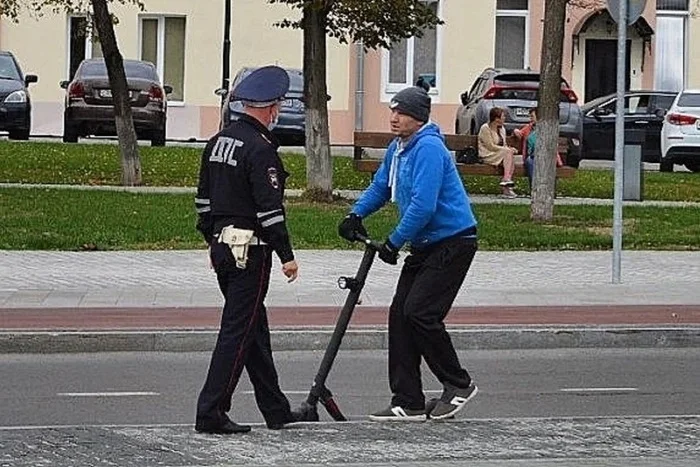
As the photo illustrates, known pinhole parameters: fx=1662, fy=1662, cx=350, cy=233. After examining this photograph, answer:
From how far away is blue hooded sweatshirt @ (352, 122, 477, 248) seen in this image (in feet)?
28.9

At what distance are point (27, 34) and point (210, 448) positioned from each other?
3335cm

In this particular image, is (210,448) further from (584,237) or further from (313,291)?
(584,237)

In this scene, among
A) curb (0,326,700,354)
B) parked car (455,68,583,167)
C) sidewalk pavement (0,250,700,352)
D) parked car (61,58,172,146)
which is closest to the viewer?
A: curb (0,326,700,354)

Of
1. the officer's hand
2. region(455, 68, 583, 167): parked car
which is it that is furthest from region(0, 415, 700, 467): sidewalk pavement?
region(455, 68, 583, 167): parked car

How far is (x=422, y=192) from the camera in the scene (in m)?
8.78

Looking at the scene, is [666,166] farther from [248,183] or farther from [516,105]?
[248,183]

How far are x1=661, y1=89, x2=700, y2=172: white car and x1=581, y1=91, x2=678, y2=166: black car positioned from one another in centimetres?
164

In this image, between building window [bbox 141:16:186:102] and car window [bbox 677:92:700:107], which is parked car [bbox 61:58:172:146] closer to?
building window [bbox 141:16:186:102]

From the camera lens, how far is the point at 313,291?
49.6ft

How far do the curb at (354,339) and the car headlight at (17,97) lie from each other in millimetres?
18735

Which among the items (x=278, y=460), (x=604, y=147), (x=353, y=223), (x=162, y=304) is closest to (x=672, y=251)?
(x=162, y=304)

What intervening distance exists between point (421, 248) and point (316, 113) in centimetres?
1345

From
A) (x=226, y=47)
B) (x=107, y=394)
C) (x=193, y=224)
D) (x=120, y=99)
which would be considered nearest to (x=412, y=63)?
(x=226, y=47)

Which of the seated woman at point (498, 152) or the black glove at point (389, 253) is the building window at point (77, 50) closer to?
the seated woman at point (498, 152)
